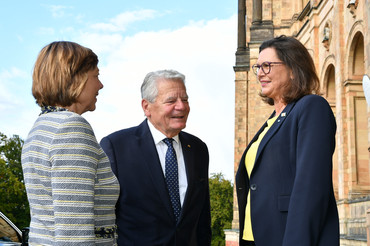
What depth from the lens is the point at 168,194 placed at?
12.2 ft

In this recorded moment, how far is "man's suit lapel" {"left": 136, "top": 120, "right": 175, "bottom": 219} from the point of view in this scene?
369 cm

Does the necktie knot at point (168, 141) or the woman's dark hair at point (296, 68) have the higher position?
the woman's dark hair at point (296, 68)

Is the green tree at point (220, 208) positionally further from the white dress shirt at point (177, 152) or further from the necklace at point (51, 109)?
the necklace at point (51, 109)

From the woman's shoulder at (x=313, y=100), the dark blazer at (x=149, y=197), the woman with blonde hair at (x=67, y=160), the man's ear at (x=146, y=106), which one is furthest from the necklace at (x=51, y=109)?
the woman's shoulder at (x=313, y=100)

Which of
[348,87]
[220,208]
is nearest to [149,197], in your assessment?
[348,87]

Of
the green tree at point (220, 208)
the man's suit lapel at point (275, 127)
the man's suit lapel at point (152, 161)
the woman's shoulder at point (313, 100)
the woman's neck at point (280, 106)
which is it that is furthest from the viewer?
the green tree at point (220, 208)

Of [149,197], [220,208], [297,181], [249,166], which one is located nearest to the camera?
[297,181]

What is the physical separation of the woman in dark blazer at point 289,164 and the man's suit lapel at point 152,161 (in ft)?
1.65

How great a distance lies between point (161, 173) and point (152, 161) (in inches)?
4.5

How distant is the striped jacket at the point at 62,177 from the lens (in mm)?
2607

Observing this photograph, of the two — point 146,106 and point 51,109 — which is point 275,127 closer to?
point 146,106

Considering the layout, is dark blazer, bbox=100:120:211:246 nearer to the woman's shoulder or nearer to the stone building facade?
the woman's shoulder

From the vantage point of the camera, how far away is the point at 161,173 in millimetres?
3770

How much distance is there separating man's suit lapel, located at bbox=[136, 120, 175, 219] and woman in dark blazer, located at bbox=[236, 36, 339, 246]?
50 centimetres
